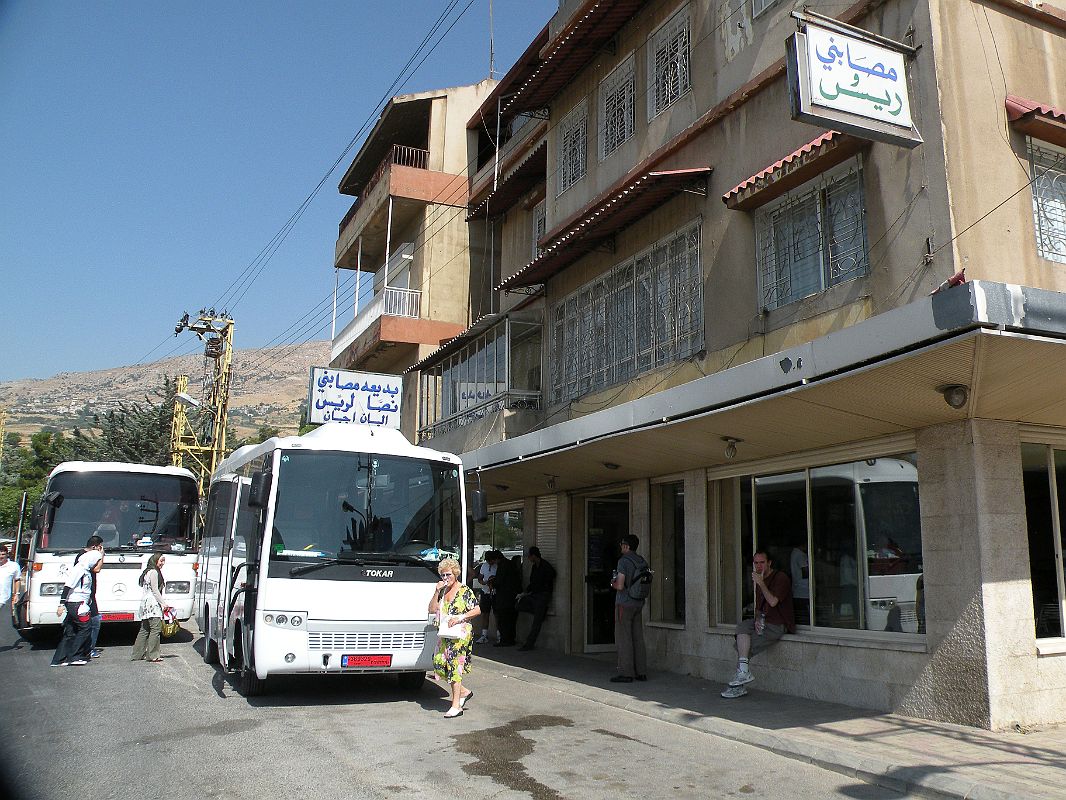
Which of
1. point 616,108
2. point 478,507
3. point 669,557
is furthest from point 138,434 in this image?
point 478,507

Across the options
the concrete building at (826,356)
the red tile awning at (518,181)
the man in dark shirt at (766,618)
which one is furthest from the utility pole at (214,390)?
the man in dark shirt at (766,618)

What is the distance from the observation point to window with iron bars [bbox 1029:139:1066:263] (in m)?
9.51

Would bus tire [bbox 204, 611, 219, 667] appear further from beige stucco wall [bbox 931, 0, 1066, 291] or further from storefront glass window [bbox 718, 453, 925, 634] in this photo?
beige stucco wall [bbox 931, 0, 1066, 291]

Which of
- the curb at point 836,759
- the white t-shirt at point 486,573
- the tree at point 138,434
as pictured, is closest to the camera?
the curb at point 836,759

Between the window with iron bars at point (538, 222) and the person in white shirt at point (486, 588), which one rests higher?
the window with iron bars at point (538, 222)

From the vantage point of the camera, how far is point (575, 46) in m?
16.5

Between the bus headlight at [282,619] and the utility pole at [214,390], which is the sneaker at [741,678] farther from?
the utility pole at [214,390]

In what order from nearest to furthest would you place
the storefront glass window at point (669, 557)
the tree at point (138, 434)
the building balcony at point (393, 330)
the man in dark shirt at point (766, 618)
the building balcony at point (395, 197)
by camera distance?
1. the man in dark shirt at point (766, 618)
2. the storefront glass window at point (669, 557)
3. the building balcony at point (393, 330)
4. the building balcony at point (395, 197)
5. the tree at point (138, 434)

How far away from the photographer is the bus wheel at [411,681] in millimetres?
11164

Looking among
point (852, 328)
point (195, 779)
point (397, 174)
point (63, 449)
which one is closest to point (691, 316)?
point (852, 328)

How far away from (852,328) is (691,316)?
5773mm

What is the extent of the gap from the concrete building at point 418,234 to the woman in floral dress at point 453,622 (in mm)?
15981

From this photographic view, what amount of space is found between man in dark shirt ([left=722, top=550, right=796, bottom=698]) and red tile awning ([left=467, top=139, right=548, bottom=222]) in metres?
11.9

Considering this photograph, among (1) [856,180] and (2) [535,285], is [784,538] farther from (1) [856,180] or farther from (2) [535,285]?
(2) [535,285]
